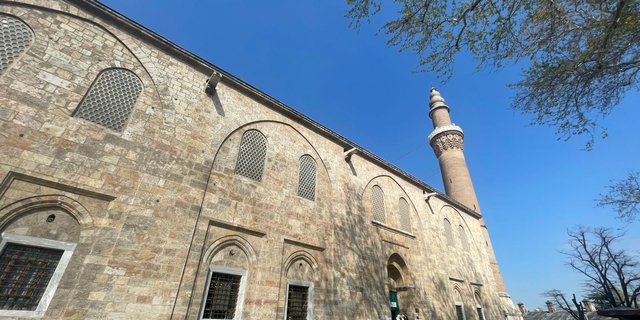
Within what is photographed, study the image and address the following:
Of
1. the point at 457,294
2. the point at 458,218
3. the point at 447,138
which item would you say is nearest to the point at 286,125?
the point at 457,294

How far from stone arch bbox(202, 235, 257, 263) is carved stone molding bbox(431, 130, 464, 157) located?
18.7 metres

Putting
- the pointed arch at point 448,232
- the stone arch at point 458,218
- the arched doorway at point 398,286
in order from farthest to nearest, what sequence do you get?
the stone arch at point 458,218 → the pointed arch at point 448,232 → the arched doorway at point 398,286

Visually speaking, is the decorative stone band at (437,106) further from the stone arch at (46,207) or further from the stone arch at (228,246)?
the stone arch at (46,207)

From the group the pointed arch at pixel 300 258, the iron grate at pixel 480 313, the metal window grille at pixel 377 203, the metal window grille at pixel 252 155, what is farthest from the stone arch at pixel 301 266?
the iron grate at pixel 480 313

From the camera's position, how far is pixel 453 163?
2016 centimetres

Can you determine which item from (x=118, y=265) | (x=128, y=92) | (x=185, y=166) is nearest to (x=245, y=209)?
(x=185, y=166)

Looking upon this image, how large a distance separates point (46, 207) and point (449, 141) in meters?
22.1

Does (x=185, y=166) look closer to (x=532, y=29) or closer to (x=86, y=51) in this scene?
(x=86, y=51)

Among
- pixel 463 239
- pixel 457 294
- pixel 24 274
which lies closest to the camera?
pixel 24 274

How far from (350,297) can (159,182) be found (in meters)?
6.19

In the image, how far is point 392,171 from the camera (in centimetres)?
1274

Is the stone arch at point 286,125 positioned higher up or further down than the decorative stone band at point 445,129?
further down

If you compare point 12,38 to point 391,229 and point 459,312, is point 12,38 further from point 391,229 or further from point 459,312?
point 459,312

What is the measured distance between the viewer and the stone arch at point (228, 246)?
19.2 feet
